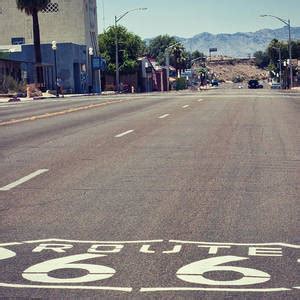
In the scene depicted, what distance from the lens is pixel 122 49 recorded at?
11619cm

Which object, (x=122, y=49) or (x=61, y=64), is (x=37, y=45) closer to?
(x=61, y=64)

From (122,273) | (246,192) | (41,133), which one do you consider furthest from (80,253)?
(41,133)

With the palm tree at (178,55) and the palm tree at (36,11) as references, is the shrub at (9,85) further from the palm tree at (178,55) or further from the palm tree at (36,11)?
the palm tree at (178,55)

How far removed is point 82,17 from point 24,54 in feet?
47.0

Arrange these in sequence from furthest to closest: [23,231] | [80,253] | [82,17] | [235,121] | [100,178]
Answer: [82,17] → [235,121] → [100,178] → [23,231] → [80,253]

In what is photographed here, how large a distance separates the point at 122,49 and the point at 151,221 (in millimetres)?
109239

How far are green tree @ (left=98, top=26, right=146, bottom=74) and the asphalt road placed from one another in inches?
3896

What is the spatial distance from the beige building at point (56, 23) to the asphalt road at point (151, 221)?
3478 inches

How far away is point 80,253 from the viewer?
22.3ft

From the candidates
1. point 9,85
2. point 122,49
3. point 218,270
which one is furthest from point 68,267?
point 122,49

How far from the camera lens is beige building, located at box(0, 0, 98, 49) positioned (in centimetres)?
10325

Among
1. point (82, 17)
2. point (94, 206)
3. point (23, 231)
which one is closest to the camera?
point (23, 231)

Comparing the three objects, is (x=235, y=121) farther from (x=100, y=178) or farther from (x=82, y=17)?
(x=82, y=17)

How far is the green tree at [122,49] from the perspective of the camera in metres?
115
